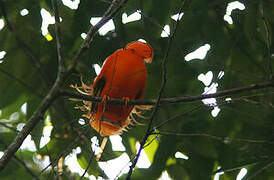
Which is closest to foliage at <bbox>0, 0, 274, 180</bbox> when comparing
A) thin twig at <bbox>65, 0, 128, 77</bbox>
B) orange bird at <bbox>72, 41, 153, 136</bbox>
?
orange bird at <bbox>72, 41, 153, 136</bbox>

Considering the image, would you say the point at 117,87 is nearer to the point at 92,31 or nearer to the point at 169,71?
the point at 169,71

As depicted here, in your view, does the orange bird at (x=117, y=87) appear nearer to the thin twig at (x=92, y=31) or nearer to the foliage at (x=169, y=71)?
the foliage at (x=169, y=71)

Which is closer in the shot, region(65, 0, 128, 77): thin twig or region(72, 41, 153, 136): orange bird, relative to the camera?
region(65, 0, 128, 77): thin twig

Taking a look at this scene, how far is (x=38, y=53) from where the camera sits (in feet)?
15.0

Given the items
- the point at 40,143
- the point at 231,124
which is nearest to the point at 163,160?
the point at 231,124

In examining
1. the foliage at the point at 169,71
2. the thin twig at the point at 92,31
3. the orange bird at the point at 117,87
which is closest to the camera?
the thin twig at the point at 92,31

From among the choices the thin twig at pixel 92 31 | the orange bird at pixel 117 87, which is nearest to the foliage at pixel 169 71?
the orange bird at pixel 117 87

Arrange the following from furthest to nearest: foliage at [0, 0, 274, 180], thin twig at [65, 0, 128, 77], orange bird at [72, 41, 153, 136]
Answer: foliage at [0, 0, 274, 180], orange bird at [72, 41, 153, 136], thin twig at [65, 0, 128, 77]

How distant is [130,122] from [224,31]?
1.53 meters

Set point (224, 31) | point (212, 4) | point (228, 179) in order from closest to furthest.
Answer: point (228, 179) → point (212, 4) → point (224, 31)

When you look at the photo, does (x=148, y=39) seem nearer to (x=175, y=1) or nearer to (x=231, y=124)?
(x=175, y=1)

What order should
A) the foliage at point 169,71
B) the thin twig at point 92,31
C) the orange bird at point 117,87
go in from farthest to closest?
the foliage at point 169,71 < the orange bird at point 117,87 < the thin twig at point 92,31

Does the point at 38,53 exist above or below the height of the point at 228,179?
above

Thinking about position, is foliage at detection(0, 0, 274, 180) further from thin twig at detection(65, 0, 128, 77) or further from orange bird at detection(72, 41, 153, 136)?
thin twig at detection(65, 0, 128, 77)
